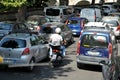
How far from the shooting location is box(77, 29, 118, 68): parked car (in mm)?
14206

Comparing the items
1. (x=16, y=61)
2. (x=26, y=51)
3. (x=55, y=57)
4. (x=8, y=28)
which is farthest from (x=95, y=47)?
(x=8, y=28)

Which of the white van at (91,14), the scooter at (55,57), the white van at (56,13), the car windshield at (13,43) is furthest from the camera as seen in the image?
the white van at (91,14)

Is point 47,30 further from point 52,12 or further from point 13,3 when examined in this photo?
point 52,12

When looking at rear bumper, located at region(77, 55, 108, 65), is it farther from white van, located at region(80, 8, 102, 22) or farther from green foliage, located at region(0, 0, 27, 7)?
white van, located at region(80, 8, 102, 22)

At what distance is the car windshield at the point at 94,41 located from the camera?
14266 mm

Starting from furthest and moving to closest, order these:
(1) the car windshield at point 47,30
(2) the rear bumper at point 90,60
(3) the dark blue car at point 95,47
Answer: (1) the car windshield at point 47,30 → (2) the rear bumper at point 90,60 → (3) the dark blue car at point 95,47

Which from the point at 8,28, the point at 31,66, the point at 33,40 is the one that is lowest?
the point at 31,66

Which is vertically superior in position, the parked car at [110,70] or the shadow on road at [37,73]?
the parked car at [110,70]

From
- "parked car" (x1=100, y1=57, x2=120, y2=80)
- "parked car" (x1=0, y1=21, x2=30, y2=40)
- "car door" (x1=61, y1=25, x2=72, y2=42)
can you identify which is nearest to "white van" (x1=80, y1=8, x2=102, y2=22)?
"car door" (x1=61, y1=25, x2=72, y2=42)

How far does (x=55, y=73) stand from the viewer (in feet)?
46.0

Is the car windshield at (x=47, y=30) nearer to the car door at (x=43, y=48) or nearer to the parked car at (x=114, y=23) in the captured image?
the car door at (x=43, y=48)

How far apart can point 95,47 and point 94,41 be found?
252 millimetres

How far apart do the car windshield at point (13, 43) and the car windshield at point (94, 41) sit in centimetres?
252

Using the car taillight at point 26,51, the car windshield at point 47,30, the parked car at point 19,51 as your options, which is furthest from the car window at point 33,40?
the car windshield at point 47,30
